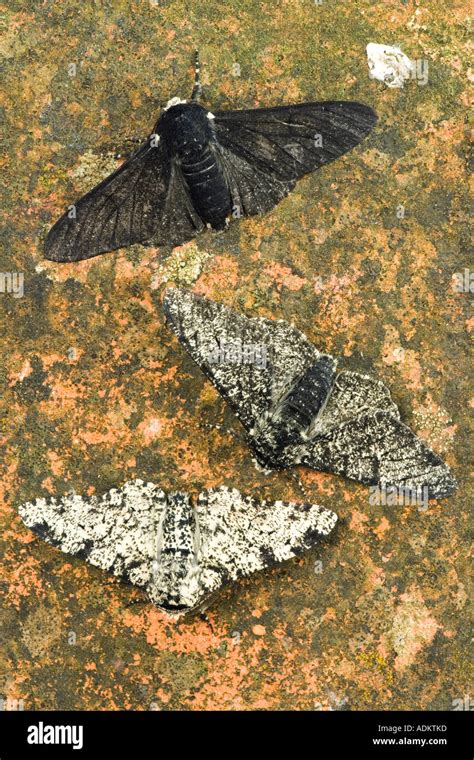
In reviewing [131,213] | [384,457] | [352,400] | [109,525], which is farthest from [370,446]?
[131,213]

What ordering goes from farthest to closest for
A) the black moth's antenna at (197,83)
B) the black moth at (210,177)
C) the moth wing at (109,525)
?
the black moth's antenna at (197,83)
the black moth at (210,177)
the moth wing at (109,525)

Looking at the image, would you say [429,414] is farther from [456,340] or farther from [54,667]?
[54,667]

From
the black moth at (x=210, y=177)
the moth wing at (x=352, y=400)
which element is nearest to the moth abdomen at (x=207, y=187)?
the black moth at (x=210, y=177)

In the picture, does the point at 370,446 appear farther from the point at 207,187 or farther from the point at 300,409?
the point at 207,187

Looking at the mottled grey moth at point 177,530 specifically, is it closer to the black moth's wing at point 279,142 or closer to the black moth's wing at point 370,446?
the black moth's wing at point 370,446

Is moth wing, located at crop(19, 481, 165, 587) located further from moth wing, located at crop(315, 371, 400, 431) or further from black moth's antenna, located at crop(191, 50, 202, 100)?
black moth's antenna, located at crop(191, 50, 202, 100)

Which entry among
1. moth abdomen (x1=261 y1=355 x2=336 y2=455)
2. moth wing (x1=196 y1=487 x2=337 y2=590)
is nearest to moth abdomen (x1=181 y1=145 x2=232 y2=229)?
moth abdomen (x1=261 y1=355 x2=336 y2=455)
